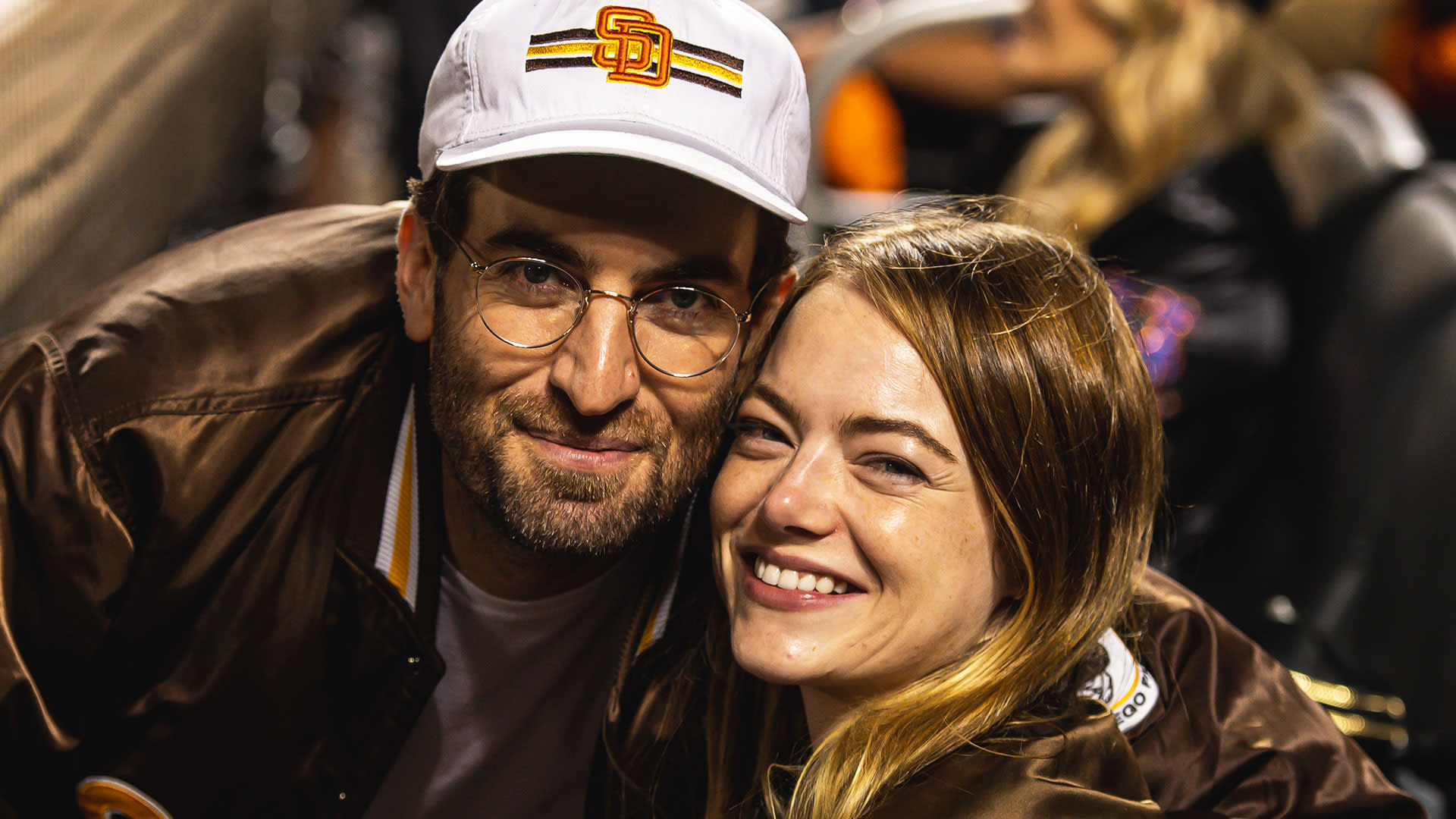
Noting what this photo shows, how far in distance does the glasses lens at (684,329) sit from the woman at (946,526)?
0.10m

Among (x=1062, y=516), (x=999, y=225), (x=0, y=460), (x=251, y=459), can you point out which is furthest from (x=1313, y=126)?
(x=0, y=460)

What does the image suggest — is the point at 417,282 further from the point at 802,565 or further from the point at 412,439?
the point at 802,565

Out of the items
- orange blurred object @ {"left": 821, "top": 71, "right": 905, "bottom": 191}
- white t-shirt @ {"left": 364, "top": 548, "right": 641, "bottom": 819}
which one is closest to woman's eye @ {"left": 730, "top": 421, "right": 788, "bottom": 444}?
white t-shirt @ {"left": 364, "top": 548, "right": 641, "bottom": 819}

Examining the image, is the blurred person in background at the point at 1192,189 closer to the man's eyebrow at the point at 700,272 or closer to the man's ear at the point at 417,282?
the man's eyebrow at the point at 700,272

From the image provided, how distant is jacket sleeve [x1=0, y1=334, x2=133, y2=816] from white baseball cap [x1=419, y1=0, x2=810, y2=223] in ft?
2.01

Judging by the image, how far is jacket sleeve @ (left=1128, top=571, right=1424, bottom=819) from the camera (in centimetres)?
143

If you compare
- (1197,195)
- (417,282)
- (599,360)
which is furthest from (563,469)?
(1197,195)

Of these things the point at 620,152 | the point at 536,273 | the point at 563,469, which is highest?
the point at 620,152

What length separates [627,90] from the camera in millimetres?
1507

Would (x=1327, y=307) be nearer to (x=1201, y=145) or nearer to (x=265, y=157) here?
(x=1201, y=145)

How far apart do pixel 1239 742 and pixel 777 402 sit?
0.71m

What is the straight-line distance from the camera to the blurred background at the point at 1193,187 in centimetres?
242

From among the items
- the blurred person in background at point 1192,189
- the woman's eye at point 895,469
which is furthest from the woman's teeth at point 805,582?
the blurred person in background at point 1192,189

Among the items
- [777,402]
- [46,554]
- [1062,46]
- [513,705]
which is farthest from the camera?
[1062,46]
